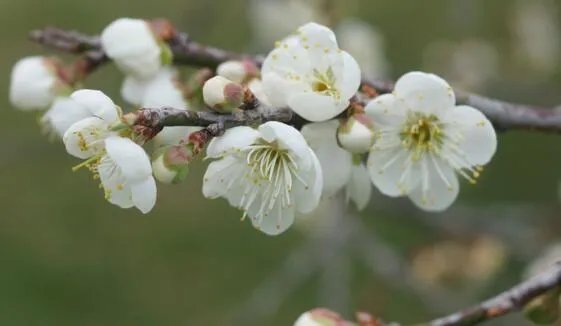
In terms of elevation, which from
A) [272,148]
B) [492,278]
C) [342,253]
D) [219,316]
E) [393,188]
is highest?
[272,148]

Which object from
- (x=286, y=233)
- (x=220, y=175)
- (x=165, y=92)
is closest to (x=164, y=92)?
(x=165, y=92)

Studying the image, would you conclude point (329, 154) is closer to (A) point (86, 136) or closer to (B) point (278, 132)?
(B) point (278, 132)

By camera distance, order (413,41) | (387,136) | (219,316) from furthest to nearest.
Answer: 1. (413,41)
2. (219,316)
3. (387,136)

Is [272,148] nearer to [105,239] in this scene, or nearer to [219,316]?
[219,316]

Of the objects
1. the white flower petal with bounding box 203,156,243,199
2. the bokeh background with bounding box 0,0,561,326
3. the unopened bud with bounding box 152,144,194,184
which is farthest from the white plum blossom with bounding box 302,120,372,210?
the bokeh background with bounding box 0,0,561,326

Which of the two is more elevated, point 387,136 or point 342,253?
point 387,136

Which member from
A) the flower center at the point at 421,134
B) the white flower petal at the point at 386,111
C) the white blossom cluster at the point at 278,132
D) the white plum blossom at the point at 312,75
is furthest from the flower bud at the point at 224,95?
the flower center at the point at 421,134

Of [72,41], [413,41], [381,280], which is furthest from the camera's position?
[413,41]

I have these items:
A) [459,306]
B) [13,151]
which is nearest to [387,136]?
[459,306]

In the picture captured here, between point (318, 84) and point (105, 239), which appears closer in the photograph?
point (318, 84)
